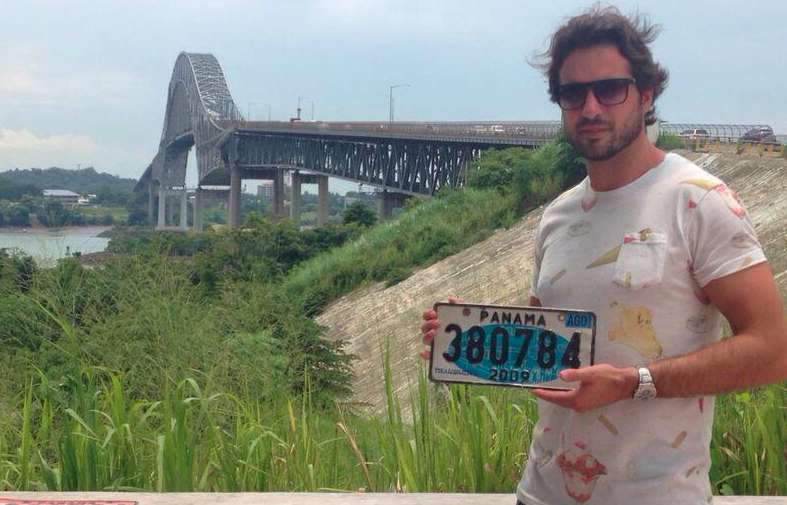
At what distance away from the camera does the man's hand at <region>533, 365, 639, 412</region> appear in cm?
229

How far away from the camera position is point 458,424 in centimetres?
474

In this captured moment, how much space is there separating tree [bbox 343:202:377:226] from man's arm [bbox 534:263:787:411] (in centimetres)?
3301

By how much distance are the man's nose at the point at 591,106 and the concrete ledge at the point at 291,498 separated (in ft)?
6.23

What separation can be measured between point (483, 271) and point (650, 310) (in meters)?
15.3

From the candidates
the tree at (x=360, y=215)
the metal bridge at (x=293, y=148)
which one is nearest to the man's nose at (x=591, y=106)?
the metal bridge at (x=293, y=148)

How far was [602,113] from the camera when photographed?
8.01ft

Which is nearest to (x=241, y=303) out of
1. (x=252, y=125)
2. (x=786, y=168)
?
(x=786, y=168)

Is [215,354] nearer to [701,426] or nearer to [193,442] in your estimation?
[193,442]

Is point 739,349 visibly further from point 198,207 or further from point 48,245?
point 198,207

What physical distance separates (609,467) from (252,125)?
72949 mm

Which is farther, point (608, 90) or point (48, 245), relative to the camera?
point (48, 245)

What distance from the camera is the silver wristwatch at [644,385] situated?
2.32m

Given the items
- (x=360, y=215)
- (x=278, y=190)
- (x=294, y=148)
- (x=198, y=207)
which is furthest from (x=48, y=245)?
(x=198, y=207)

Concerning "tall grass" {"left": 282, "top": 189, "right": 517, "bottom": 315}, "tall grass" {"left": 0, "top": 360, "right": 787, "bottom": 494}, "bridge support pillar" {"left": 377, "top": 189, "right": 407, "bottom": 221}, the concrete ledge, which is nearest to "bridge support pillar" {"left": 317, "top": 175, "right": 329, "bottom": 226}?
"bridge support pillar" {"left": 377, "top": 189, "right": 407, "bottom": 221}
